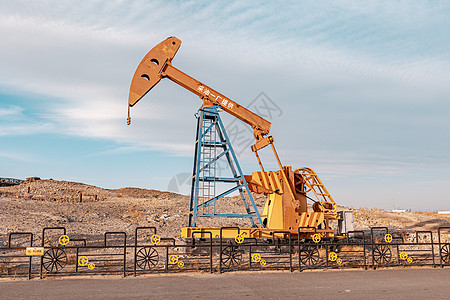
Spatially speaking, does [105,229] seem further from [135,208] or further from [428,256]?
[428,256]

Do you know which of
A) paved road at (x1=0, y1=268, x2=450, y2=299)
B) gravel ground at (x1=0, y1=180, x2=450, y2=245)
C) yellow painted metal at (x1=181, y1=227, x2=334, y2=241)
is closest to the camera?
paved road at (x1=0, y1=268, x2=450, y2=299)

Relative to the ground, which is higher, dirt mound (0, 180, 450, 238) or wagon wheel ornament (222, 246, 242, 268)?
dirt mound (0, 180, 450, 238)

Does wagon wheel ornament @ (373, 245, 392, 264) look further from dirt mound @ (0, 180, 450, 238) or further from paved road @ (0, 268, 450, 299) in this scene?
dirt mound @ (0, 180, 450, 238)

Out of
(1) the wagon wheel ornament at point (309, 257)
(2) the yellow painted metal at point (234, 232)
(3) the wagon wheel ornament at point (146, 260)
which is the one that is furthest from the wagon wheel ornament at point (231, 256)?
(3) the wagon wheel ornament at point (146, 260)

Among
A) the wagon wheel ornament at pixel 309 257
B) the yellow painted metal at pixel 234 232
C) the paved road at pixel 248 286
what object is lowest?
the paved road at pixel 248 286

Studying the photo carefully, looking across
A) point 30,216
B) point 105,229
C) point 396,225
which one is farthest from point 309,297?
point 396,225

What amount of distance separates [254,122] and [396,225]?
20.5 metres

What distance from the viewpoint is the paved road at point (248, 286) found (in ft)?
27.2

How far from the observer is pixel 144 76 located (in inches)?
616

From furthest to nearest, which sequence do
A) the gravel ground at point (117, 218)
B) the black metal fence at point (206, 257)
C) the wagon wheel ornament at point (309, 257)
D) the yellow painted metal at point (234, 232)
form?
the gravel ground at point (117, 218)
the yellow painted metal at point (234, 232)
the wagon wheel ornament at point (309, 257)
the black metal fence at point (206, 257)

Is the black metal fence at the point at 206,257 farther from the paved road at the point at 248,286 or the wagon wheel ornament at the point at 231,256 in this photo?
the paved road at the point at 248,286

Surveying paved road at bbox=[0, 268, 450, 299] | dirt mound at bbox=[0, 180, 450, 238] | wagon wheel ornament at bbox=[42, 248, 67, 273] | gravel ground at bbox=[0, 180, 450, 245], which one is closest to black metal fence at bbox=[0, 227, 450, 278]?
wagon wheel ornament at bbox=[42, 248, 67, 273]

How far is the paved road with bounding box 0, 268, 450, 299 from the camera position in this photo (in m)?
8.28

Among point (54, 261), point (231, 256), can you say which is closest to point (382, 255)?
point (231, 256)
